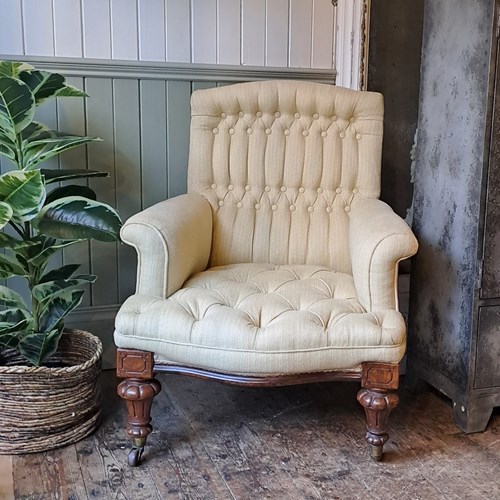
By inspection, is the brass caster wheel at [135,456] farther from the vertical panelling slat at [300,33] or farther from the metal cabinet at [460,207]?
the vertical panelling slat at [300,33]

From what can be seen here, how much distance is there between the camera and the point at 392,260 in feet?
5.21

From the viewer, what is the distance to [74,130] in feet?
7.10

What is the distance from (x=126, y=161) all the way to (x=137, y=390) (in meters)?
0.96

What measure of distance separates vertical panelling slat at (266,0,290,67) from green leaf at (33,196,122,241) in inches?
40.4

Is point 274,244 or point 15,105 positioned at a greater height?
point 15,105

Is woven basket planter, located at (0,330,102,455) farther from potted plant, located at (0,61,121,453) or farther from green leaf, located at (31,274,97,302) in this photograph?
green leaf, located at (31,274,97,302)

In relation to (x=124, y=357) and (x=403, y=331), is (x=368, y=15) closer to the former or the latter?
(x=403, y=331)

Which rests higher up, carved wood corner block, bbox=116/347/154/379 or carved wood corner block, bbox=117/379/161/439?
carved wood corner block, bbox=116/347/154/379

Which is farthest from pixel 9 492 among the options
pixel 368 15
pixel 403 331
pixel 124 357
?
pixel 368 15

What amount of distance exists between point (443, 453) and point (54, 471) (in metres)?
1.06

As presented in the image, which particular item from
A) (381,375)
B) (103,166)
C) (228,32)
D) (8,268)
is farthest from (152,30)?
(381,375)

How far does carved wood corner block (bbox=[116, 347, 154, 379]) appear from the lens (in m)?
1.57

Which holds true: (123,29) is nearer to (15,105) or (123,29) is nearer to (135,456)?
(15,105)

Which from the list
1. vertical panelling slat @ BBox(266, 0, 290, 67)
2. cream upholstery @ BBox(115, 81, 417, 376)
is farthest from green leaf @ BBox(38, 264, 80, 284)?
vertical panelling slat @ BBox(266, 0, 290, 67)
